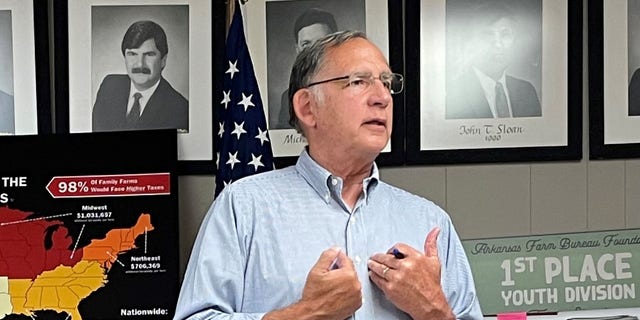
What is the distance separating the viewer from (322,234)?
4.72 ft

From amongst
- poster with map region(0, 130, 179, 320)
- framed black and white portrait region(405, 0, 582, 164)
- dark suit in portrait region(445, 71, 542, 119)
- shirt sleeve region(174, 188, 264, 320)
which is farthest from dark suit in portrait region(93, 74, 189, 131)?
shirt sleeve region(174, 188, 264, 320)

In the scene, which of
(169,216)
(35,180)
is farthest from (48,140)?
(169,216)

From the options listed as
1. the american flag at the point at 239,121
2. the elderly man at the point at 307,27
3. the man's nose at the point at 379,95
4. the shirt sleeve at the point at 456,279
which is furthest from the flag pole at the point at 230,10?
the shirt sleeve at the point at 456,279

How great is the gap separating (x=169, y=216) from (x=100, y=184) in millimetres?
238

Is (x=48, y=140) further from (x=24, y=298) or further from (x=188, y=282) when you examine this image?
(x=188, y=282)

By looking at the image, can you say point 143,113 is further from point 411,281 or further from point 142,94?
point 411,281

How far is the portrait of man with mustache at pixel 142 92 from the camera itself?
2512 millimetres

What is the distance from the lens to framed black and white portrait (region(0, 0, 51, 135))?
2.47 meters

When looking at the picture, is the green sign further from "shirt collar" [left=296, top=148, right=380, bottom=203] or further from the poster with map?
"shirt collar" [left=296, top=148, right=380, bottom=203]

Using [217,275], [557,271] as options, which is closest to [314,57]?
[217,275]

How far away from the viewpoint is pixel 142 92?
2.52m

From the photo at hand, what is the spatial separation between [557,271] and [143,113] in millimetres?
1505

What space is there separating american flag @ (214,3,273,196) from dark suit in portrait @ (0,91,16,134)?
27.3 inches

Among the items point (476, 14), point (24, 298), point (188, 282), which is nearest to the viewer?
point (188, 282)
